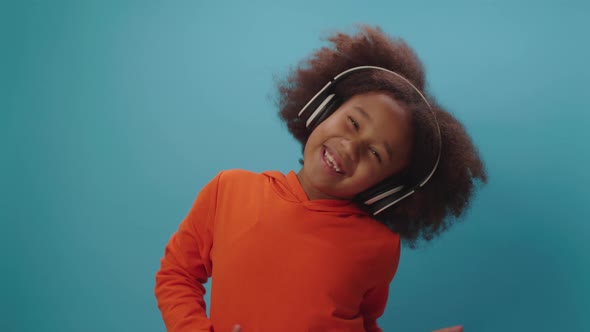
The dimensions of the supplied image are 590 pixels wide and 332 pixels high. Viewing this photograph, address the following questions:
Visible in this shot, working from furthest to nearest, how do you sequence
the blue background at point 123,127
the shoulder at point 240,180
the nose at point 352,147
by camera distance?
the blue background at point 123,127
the shoulder at point 240,180
the nose at point 352,147

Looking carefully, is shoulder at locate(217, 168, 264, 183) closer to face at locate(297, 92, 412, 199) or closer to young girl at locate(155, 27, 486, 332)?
young girl at locate(155, 27, 486, 332)

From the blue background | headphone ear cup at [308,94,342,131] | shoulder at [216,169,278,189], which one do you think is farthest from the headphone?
the blue background

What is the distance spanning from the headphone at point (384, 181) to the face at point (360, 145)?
3cm

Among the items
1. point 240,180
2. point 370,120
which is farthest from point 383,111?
point 240,180

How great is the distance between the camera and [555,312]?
110 cm

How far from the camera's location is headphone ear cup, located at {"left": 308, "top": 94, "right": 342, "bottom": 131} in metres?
0.95

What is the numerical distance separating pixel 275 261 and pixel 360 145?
24 centimetres

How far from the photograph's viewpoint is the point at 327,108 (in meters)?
0.95

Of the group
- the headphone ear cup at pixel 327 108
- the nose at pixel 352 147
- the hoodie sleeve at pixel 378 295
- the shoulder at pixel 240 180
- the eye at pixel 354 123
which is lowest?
the hoodie sleeve at pixel 378 295

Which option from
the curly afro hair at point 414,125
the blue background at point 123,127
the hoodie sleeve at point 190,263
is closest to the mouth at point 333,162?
the curly afro hair at point 414,125

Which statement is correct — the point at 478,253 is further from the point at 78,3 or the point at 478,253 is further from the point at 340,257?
the point at 78,3

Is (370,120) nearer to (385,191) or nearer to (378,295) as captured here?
(385,191)

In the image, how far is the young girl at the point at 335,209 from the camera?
0.89 metres

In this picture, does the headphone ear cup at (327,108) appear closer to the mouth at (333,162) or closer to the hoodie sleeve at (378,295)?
the mouth at (333,162)
